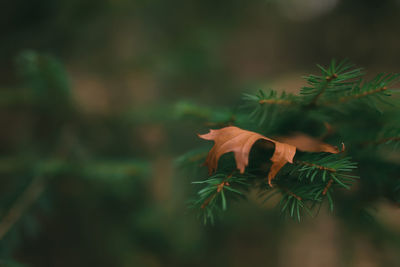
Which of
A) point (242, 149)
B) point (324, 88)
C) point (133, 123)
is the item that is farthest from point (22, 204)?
point (324, 88)

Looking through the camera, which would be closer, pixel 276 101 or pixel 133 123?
pixel 276 101

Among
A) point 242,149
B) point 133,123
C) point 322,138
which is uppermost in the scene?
point 133,123

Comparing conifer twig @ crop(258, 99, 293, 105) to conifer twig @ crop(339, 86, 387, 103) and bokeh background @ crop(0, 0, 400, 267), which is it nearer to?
conifer twig @ crop(339, 86, 387, 103)

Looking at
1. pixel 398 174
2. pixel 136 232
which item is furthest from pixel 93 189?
pixel 398 174

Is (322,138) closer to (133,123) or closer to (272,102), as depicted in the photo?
(272,102)

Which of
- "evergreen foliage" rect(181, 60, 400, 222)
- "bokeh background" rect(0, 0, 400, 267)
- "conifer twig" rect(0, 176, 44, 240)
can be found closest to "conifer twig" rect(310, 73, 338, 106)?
"evergreen foliage" rect(181, 60, 400, 222)

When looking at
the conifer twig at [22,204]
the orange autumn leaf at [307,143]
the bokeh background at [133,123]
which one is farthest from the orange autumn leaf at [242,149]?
the conifer twig at [22,204]

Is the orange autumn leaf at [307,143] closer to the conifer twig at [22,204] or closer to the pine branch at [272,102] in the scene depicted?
the pine branch at [272,102]

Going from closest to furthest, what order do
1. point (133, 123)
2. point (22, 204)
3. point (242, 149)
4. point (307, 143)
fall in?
point (242, 149), point (307, 143), point (22, 204), point (133, 123)
